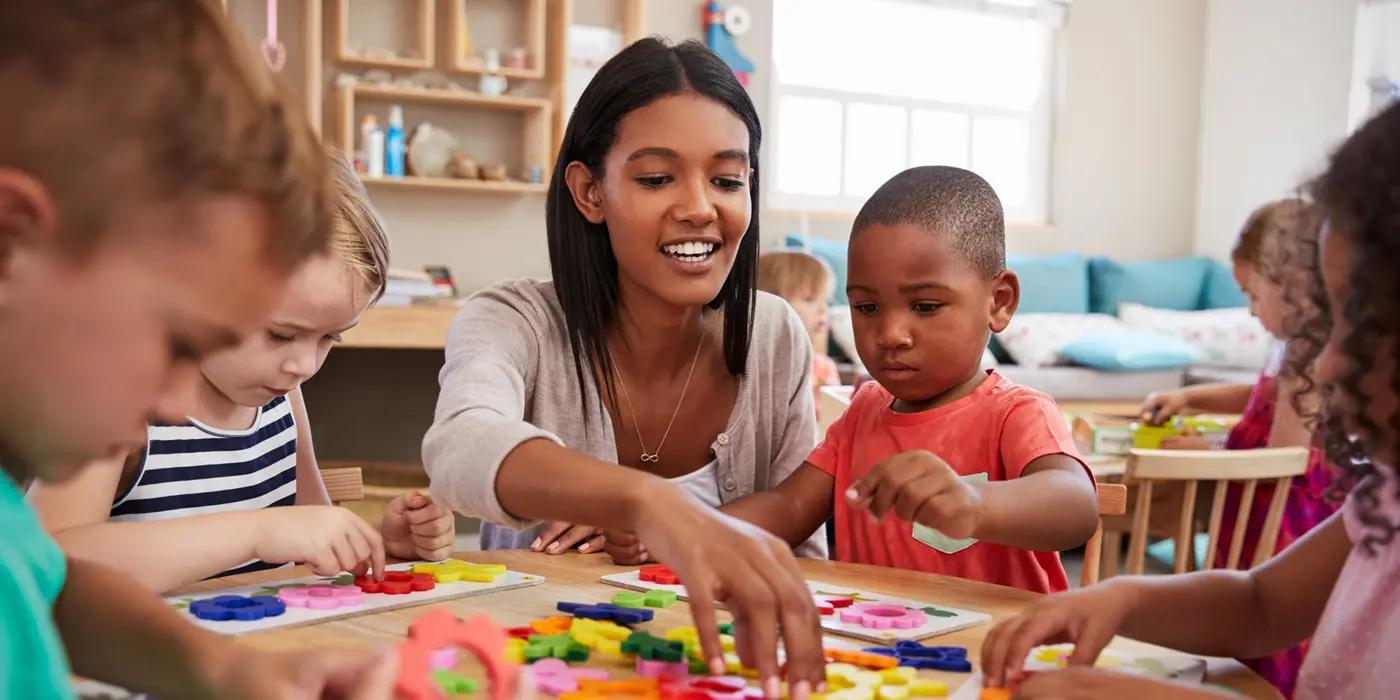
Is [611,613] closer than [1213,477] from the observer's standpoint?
Yes

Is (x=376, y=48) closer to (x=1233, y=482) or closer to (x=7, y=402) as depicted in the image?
(x=1233, y=482)

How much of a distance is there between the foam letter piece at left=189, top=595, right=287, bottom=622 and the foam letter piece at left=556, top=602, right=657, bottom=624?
0.26 meters

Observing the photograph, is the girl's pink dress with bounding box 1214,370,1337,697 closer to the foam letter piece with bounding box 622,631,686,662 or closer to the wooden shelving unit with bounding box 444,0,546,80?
the foam letter piece with bounding box 622,631,686,662

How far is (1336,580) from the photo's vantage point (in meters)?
1.08

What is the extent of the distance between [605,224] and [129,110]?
1.26m

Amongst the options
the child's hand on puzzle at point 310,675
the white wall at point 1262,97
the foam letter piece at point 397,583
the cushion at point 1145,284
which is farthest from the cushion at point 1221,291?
the child's hand on puzzle at point 310,675

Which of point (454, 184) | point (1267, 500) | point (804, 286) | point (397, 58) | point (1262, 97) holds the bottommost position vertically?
point (1267, 500)

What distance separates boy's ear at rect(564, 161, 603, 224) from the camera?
1.74 meters

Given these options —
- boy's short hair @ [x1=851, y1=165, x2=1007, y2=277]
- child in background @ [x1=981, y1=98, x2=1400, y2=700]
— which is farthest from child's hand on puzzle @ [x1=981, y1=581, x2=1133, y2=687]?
boy's short hair @ [x1=851, y1=165, x2=1007, y2=277]

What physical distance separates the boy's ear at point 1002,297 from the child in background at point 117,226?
119 cm

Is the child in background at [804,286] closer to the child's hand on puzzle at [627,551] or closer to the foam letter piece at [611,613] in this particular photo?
Result: the child's hand on puzzle at [627,551]

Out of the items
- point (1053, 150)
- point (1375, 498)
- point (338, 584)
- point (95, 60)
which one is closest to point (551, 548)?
point (338, 584)

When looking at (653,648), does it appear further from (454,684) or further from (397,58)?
(397,58)

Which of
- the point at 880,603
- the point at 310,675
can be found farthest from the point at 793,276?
the point at 310,675
